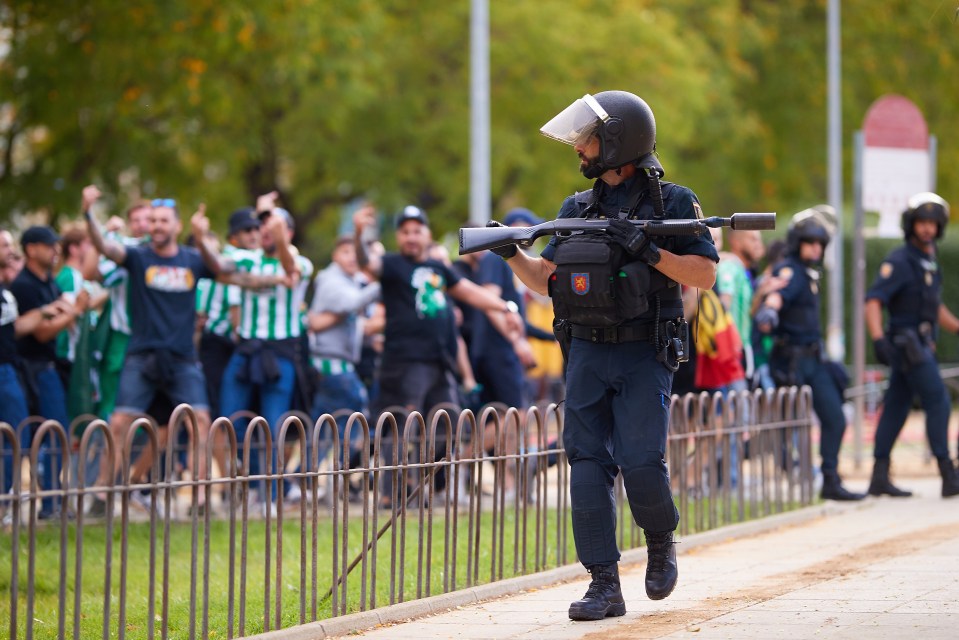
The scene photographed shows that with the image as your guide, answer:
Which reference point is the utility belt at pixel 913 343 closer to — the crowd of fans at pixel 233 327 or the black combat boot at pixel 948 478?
the black combat boot at pixel 948 478

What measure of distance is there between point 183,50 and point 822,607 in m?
15.8

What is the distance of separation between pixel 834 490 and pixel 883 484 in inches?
23.2

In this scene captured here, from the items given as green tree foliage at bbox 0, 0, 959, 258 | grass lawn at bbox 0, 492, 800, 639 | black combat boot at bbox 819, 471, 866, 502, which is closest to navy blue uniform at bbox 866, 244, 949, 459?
black combat boot at bbox 819, 471, 866, 502

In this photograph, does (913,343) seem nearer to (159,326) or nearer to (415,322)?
(415,322)

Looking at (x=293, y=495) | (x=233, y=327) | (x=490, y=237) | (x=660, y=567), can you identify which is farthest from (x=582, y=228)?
(x=233, y=327)

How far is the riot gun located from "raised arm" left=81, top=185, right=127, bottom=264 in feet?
12.9

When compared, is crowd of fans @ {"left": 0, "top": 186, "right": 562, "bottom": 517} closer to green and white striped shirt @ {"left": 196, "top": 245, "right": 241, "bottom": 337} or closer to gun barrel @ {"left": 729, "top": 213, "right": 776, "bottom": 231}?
green and white striped shirt @ {"left": 196, "top": 245, "right": 241, "bottom": 337}

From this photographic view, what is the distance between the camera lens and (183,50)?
22.0 m

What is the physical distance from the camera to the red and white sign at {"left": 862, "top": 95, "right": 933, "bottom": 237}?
666 inches

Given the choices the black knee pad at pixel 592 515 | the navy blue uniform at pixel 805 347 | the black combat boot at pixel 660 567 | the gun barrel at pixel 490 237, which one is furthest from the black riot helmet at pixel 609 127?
the navy blue uniform at pixel 805 347

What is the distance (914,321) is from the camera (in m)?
13.3

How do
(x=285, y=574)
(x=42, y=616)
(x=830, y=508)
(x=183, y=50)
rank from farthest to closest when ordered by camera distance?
(x=183, y=50)
(x=830, y=508)
(x=285, y=574)
(x=42, y=616)

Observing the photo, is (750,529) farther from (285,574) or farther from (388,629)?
(388,629)

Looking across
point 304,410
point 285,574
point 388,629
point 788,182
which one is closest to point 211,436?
point 388,629
